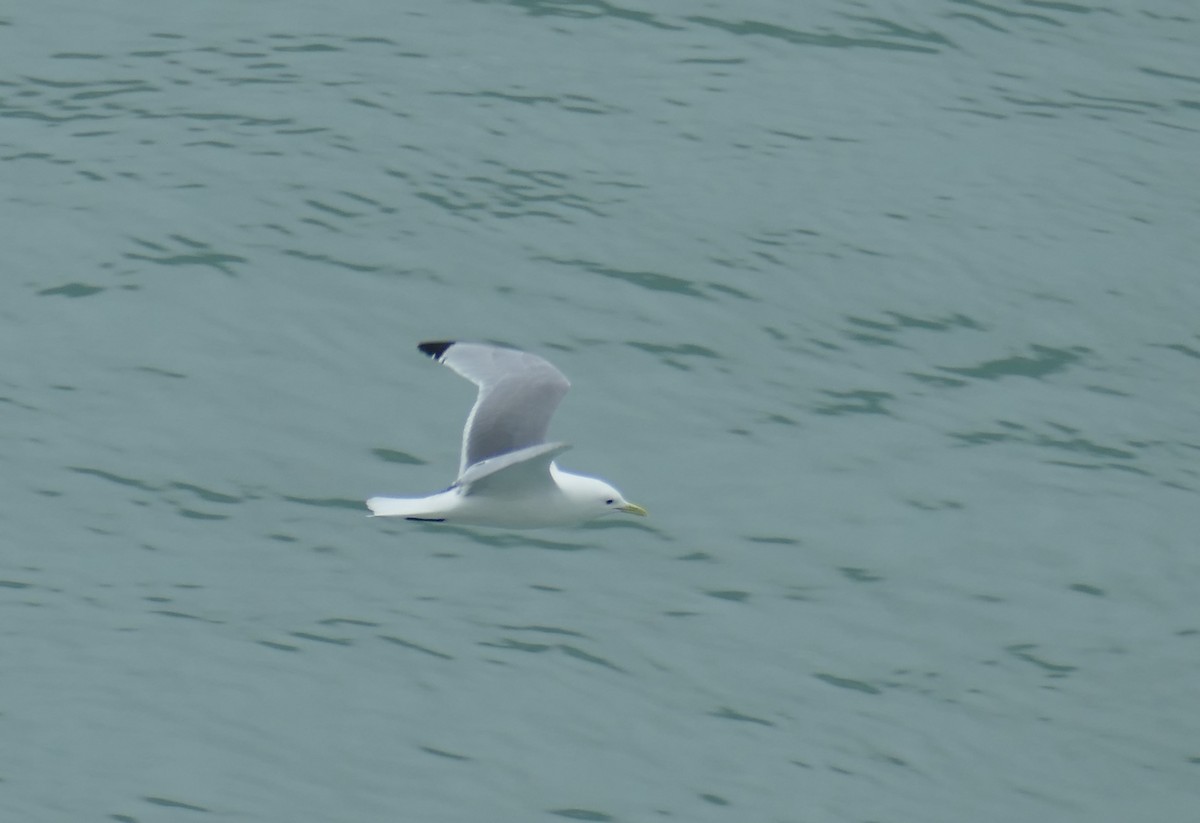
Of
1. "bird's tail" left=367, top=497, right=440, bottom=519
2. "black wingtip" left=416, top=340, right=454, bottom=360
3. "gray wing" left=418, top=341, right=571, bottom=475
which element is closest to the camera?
"bird's tail" left=367, top=497, right=440, bottom=519

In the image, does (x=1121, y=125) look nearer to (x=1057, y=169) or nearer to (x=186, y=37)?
(x=1057, y=169)

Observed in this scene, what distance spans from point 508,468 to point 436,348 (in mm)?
1647

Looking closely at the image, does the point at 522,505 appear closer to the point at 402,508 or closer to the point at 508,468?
the point at 508,468

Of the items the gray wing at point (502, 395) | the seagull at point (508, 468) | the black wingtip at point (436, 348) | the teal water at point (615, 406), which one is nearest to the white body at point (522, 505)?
the seagull at point (508, 468)

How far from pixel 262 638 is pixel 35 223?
498 centimetres

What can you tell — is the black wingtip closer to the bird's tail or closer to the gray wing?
the gray wing

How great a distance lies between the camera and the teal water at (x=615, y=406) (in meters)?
11.8

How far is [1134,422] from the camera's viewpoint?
14.9 meters

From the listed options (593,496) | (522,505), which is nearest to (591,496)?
(593,496)

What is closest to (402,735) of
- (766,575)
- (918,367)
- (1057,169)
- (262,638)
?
(262,638)

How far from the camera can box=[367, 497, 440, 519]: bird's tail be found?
11.1 metres

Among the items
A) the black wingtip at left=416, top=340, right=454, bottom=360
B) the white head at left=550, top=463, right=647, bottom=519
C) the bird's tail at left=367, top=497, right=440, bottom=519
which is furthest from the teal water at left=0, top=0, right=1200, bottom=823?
the bird's tail at left=367, top=497, right=440, bottom=519

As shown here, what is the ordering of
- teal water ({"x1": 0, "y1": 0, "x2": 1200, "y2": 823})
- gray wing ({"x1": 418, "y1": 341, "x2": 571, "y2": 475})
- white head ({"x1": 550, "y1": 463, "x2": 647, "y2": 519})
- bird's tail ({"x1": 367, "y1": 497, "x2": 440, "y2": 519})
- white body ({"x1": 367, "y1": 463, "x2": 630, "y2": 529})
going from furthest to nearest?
gray wing ({"x1": 418, "y1": 341, "x2": 571, "y2": 475}), white head ({"x1": 550, "y1": 463, "x2": 647, "y2": 519}), teal water ({"x1": 0, "y1": 0, "x2": 1200, "y2": 823}), white body ({"x1": 367, "y1": 463, "x2": 630, "y2": 529}), bird's tail ({"x1": 367, "y1": 497, "x2": 440, "y2": 519})

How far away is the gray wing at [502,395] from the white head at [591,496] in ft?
0.96
